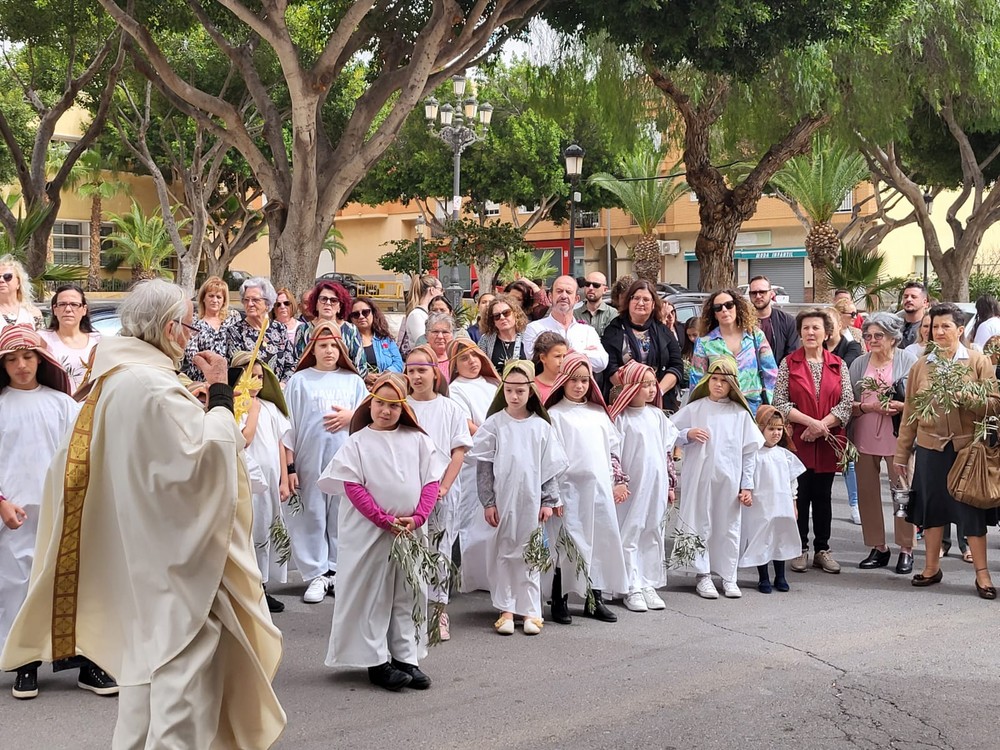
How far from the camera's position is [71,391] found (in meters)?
6.68

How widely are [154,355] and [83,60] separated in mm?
20337

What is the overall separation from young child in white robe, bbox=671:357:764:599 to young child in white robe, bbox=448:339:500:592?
4.77 ft

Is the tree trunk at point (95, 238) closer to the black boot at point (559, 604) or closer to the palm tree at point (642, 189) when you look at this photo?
the palm tree at point (642, 189)

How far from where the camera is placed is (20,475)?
619 centimetres

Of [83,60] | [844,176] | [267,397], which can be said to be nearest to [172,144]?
[83,60]

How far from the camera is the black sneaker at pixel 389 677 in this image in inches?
235

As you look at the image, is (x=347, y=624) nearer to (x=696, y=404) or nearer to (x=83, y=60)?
(x=696, y=404)

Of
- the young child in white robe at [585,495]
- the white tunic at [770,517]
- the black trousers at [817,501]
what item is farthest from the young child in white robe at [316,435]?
the black trousers at [817,501]

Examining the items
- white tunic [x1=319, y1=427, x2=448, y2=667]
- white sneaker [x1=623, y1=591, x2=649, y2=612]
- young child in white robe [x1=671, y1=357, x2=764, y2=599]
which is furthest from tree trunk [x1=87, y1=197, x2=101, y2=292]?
white tunic [x1=319, y1=427, x2=448, y2=667]

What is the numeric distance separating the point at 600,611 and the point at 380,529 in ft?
6.59

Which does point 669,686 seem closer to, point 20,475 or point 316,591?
point 316,591

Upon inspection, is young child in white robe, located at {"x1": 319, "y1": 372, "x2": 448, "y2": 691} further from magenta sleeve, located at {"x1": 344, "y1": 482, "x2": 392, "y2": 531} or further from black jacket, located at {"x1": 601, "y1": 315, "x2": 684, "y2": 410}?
black jacket, located at {"x1": 601, "y1": 315, "x2": 684, "y2": 410}

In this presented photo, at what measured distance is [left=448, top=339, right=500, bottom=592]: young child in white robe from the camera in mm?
7660

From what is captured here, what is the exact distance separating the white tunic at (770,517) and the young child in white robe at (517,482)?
6.05ft
